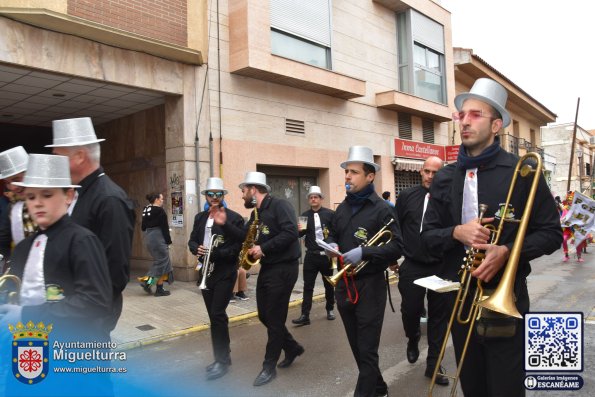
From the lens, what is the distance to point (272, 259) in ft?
16.3

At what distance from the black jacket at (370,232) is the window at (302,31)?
30.0 feet

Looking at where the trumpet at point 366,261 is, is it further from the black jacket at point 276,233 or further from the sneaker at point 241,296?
the sneaker at point 241,296

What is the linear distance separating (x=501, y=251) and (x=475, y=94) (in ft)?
3.11

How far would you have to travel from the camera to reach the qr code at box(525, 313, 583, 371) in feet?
8.71

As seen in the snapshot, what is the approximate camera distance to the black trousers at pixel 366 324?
3.73 m

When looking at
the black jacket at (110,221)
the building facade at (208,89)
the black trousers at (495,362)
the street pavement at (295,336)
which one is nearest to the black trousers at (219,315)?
the street pavement at (295,336)

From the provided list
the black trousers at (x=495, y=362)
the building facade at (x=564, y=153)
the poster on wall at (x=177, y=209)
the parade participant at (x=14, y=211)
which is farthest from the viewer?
the building facade at (x=564, y=153)

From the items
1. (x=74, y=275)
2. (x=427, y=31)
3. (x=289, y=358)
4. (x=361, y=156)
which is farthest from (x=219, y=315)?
(x=427, y=31)

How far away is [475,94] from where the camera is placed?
2740 millimetres

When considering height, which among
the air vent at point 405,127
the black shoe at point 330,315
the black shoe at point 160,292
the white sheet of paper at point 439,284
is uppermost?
the air vent at point 405,127

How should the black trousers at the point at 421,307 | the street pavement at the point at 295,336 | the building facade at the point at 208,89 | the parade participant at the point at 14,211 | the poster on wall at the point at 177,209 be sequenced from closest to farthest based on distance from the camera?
the parade participant at the point at 14,211 → the street pavement at the point at 295,336 → the black trousers at the point at 421,307 → the building facade at the point at 208,89 → the poster on wall at the point at 177,209

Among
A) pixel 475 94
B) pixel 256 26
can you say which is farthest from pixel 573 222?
pixel 475 94

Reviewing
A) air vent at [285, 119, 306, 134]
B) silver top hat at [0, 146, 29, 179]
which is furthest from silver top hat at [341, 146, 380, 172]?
air vent at [285, 119, 306, 134]

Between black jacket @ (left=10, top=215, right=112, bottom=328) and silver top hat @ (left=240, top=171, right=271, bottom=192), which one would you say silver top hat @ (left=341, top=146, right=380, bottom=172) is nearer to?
silver top hat @ (left=240, top=171, right=271, bottom=192)
